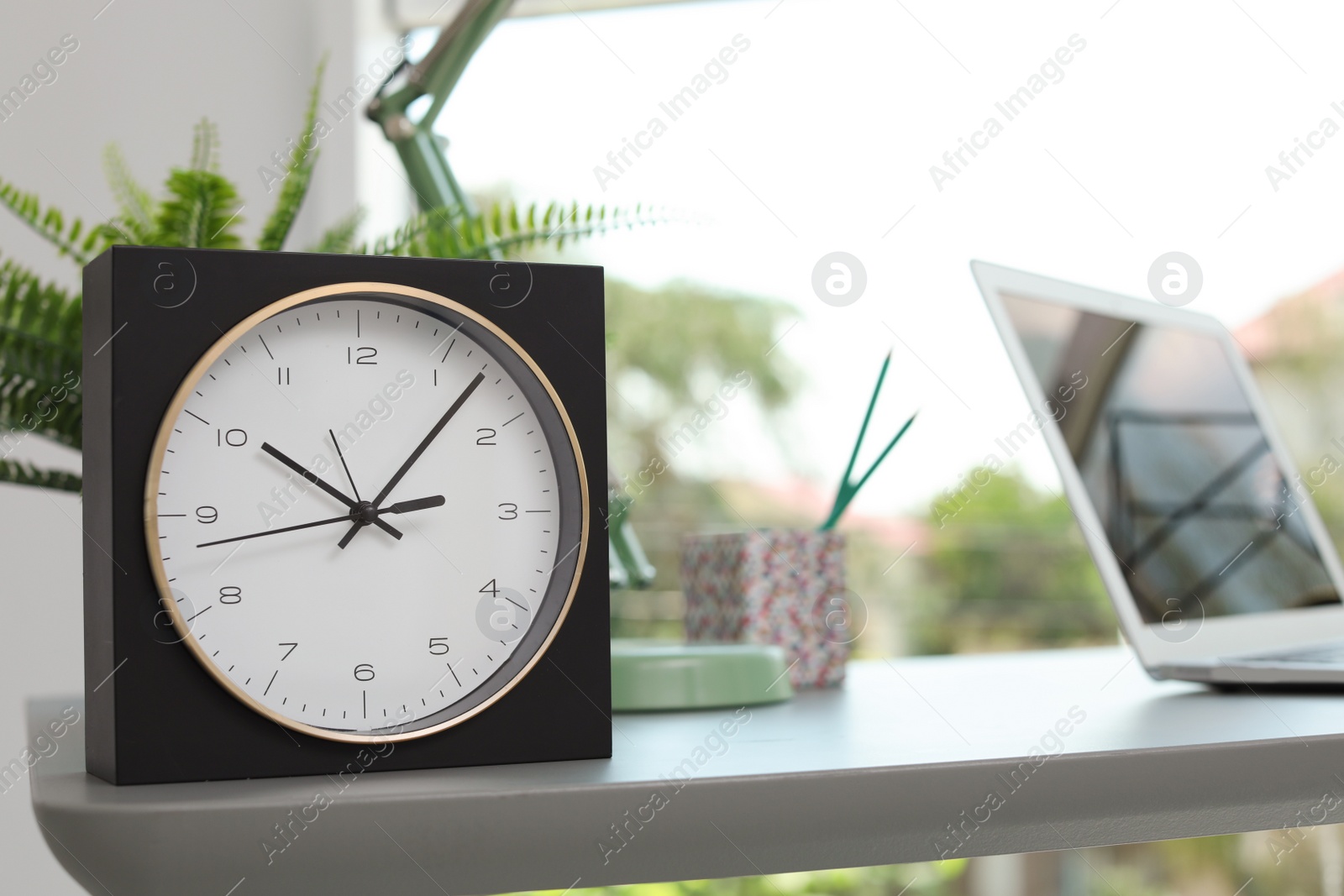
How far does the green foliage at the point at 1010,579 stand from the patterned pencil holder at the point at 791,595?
3.87 metres

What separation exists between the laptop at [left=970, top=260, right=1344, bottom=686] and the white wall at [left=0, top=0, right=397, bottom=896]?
129 centimetres

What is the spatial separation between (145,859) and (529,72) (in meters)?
2.69

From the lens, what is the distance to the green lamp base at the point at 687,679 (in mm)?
769

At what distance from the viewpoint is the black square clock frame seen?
497 mm

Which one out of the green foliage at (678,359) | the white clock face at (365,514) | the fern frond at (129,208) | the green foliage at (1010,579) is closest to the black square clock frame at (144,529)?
the white clock face at (365,514)

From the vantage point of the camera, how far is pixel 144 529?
0.50m

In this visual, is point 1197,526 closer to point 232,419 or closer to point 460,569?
point 460,569

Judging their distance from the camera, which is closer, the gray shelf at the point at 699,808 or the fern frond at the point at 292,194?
the gray shelf at the point at 699,808

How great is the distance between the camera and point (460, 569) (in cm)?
57

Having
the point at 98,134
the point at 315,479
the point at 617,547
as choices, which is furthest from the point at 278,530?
the point at 98,134

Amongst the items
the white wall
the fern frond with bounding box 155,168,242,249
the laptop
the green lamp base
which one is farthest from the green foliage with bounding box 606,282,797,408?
the green lamp base

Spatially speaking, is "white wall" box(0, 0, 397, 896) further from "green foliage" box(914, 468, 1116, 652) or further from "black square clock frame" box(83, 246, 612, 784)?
"green foliage" box(914, 468, 1116, 652)

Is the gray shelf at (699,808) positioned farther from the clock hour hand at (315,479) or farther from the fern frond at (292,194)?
the fern frond at (292,194)

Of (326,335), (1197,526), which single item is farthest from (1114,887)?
(326,335)
